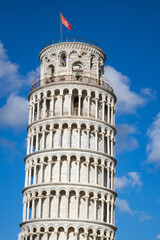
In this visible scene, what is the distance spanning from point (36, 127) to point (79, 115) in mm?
6074

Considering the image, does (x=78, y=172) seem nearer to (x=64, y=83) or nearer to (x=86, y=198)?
(x=86, y=198)

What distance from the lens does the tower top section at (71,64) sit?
62.6 metres

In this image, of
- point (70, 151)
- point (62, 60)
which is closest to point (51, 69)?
point (62, 60)

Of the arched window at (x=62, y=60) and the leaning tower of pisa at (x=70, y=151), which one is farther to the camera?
the arched window at (x=62, y=60)

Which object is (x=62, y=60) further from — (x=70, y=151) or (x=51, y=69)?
(x=70, y=151)

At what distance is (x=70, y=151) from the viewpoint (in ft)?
187

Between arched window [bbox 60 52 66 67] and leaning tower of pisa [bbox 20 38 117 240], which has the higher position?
arched window [bbox 60 52 66 67]

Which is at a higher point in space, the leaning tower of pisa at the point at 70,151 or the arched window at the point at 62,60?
the arched window at the point at 62,60

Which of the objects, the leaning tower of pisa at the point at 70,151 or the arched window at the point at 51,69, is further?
the arched window at the point at 51,69

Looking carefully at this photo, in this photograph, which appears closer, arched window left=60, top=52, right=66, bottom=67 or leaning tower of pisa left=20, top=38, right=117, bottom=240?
leaning tower of pisa left=20, top=38, right=117, bottom=240

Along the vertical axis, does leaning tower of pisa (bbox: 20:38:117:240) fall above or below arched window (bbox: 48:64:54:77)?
below

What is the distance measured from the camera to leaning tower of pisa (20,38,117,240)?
5488 centimetres

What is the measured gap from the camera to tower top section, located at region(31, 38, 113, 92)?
205 feet

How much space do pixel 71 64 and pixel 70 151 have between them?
13.2 metres
